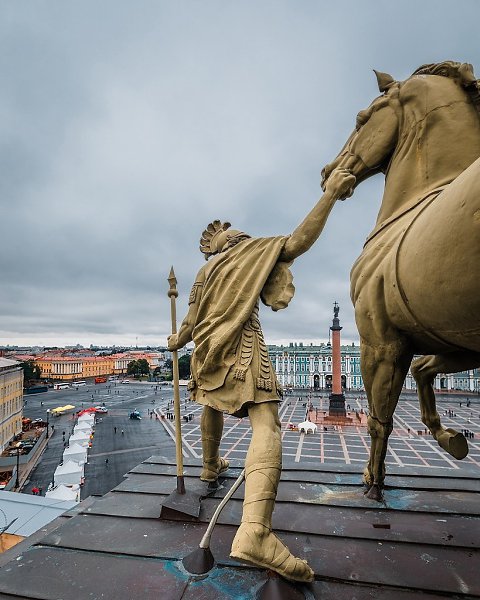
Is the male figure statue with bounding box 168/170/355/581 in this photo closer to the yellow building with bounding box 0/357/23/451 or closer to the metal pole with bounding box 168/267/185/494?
the metal pole with bounding box 168/267/185/494

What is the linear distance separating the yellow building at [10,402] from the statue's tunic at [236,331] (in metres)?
28.9

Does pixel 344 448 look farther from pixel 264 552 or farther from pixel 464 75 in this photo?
pixel 464 75

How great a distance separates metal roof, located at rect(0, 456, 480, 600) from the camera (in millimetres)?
2586

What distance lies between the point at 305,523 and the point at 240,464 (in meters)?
1.91

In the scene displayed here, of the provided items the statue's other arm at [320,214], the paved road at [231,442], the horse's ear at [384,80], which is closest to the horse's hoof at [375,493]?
the statue's other arm at [320,214]

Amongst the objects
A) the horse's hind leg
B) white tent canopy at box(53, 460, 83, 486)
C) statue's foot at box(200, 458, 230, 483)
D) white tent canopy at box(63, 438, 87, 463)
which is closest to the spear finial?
statue's foot at box(200, 458, 230, 483)

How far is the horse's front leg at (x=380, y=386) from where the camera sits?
3280 millimetres

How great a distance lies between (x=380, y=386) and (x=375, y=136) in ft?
7.74

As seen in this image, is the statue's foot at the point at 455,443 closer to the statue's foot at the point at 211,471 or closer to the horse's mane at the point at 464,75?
the statue's foot at the point at 211,471

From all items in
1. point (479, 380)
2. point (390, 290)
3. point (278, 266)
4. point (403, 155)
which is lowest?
point (479, 380)

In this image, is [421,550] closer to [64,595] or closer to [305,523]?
[305,523]

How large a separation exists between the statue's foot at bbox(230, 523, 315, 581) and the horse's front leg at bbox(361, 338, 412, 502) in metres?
1.73

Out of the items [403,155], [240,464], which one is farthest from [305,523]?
[403,155]

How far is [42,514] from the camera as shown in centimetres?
776
